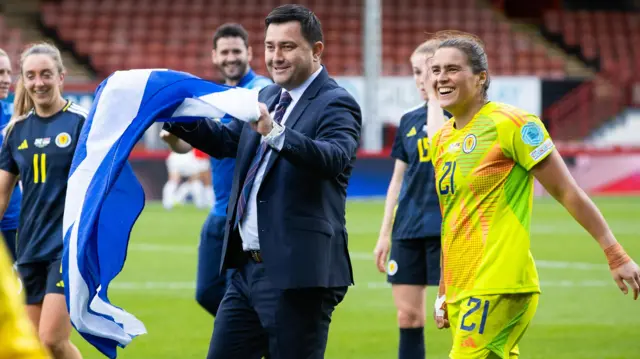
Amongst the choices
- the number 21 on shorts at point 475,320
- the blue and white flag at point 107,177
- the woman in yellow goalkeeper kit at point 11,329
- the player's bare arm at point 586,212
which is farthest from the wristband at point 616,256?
the woman in yellow goalkeeper kit at point 11,329

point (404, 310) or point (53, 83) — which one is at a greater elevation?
point (53, 83)

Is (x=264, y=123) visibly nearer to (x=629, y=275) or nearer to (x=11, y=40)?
(x=629, y=275)

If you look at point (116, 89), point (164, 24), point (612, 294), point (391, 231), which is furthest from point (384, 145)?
point (116, 89)

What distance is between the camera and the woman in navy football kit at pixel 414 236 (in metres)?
6.83

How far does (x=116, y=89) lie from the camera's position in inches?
187

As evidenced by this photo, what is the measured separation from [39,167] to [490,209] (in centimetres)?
285

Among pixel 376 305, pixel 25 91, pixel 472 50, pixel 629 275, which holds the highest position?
pixel 472 50

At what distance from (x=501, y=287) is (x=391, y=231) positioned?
8.66 ft

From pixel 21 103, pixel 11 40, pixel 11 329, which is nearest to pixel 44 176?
pixel 21 103

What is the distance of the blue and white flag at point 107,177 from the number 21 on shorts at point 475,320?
1374 mm

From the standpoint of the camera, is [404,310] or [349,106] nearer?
[349,106]

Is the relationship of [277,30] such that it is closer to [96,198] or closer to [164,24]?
[96,198]

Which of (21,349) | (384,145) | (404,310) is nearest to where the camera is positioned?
(21,349)

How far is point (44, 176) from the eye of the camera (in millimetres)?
6145
